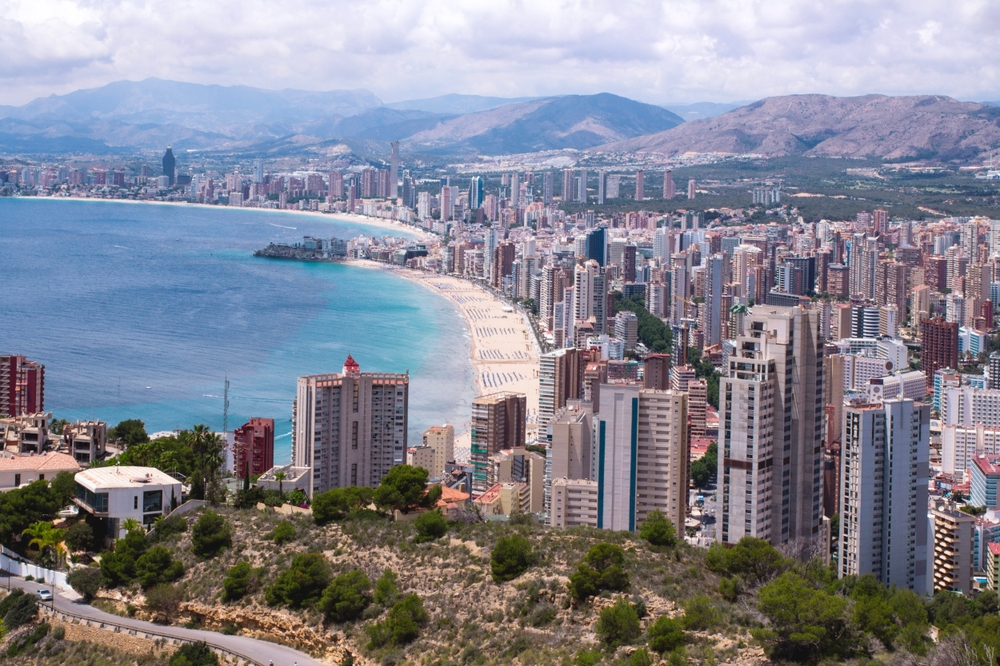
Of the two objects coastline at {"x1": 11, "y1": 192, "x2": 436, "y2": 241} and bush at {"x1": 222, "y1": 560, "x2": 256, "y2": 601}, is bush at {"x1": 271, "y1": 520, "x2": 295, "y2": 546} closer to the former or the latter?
bush at {"x1": 222, "y1": 560, "x2": 256, "y2": 601}

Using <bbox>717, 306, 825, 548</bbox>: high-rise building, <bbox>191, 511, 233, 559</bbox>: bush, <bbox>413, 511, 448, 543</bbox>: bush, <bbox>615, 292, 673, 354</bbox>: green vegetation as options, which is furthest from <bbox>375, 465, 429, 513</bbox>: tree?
<bbox>615, 292, 673, 354</bbox>: green vegetation

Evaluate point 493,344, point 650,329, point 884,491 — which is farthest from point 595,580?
point 650,329

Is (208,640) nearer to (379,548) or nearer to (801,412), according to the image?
(379,548)

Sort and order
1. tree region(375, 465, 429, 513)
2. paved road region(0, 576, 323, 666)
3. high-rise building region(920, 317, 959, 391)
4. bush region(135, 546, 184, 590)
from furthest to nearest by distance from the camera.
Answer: high-rise building region(920, 317, 959, 391)
tree region(375, 465, 429, 513)
bush region(135, 546, 184, 590)
paved road region(0, 576, 323, 666)

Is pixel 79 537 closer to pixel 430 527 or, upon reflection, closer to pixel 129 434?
pixel 430 527

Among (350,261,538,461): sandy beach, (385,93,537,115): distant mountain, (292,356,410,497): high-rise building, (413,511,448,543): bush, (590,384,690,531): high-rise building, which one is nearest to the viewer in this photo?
(413,511,448,543): bush

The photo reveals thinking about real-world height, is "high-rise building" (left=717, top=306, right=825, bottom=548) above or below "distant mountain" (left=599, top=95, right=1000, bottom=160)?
below
